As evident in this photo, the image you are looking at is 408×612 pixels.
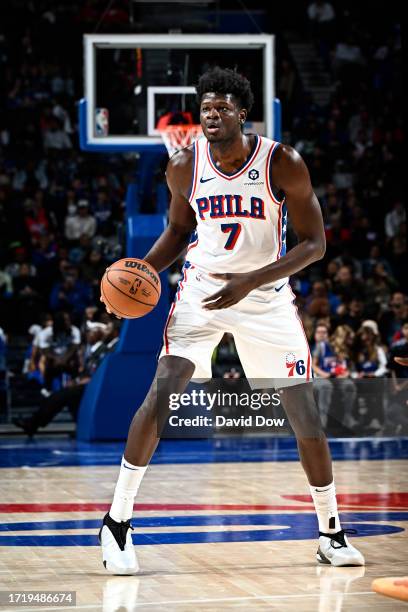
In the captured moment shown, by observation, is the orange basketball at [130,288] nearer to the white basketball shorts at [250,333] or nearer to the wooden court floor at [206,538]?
the white basketball shorts at [250,333]

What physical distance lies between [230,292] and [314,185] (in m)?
14.1

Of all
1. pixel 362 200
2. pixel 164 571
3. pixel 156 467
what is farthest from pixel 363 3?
pixel 164 571

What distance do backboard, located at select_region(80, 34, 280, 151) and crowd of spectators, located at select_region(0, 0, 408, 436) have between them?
1821 millimetres

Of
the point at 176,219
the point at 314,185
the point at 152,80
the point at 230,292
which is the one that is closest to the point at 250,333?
the point at 230,292

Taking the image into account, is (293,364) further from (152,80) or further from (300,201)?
(152,80)

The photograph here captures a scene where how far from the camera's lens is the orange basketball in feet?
16.7

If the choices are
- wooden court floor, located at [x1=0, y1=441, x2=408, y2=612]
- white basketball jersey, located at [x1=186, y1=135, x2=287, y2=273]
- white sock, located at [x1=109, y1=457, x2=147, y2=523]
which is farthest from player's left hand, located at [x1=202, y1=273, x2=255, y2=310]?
wooden court floor, located at [x1=0, y1=441, x2=408, y2=612]

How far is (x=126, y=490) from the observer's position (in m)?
4.91

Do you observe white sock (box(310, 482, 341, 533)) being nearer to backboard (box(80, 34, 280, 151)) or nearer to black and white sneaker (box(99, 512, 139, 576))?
black and white sneaker (box(99, 512, 139, 576))

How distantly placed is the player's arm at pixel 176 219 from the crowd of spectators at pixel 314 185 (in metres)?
7.28

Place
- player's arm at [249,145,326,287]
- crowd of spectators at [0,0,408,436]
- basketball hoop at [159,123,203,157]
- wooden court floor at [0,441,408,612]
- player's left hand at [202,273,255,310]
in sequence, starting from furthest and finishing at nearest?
crowd of spectators at [0,0,408,436] → basketball hoop at [159,123,203,157] → player's arm at [249,145,326,287] → player's left hand at [202,273,255,310] → wooden court floor at [0,441,408,612]

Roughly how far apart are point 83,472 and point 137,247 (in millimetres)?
3007

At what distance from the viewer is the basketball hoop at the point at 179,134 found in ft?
35.8

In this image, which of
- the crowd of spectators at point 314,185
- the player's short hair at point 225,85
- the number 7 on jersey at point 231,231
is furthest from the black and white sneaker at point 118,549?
the crowd of spectators at point 314,185
